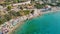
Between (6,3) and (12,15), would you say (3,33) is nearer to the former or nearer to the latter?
(12,15)

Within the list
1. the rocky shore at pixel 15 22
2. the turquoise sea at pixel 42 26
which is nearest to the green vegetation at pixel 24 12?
the rocky shore at pixel 15 22

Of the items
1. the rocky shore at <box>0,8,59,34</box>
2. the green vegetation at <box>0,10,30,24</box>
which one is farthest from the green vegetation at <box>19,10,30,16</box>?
the rocky shore at <box>0,8,59,34</box>

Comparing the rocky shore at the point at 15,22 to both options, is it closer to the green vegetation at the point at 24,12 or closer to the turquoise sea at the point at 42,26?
the green vegetation at the point at 24,12

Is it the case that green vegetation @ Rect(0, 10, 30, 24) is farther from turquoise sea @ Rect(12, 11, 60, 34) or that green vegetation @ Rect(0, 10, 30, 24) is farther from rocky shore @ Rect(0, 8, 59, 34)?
turquoise sea @ Rect(12, 11, 60, 34)

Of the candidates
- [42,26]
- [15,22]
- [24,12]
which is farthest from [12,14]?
[42,26]

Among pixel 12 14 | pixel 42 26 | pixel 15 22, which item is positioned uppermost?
pixel 12 14

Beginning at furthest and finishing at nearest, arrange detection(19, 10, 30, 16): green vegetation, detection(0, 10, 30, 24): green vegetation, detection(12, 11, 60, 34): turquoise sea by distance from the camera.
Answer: detection(19, 10, 30, 16): green vegetation → detection(0, 10, 30, 24): green vegetation → detection(12, 11, 60, 34): turquoise sea

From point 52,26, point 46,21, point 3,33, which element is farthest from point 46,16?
point 3,33

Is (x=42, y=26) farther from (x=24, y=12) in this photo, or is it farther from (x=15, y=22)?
(x=24, y=12)
